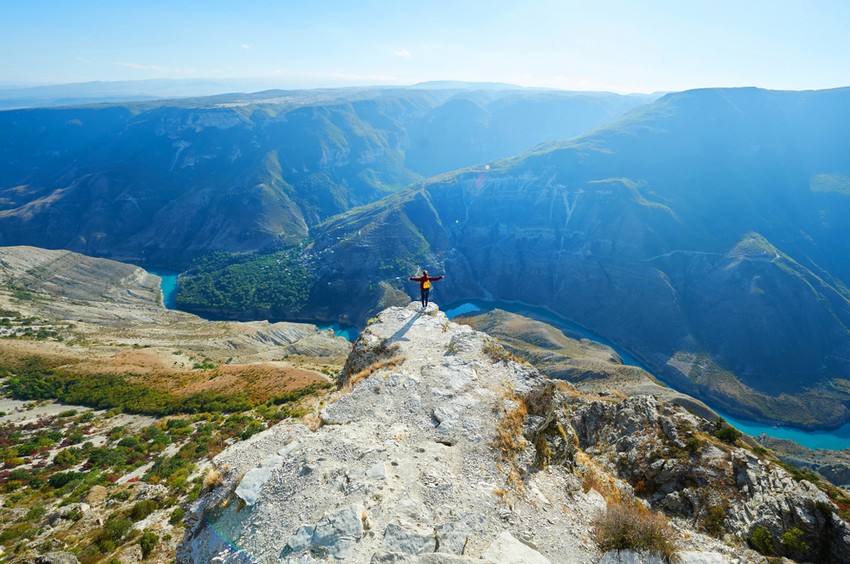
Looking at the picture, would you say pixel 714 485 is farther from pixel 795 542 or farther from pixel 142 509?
pixel 142 509

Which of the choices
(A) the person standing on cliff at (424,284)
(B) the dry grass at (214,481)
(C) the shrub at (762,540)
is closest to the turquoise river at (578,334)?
(C) the shrub at (762,540)

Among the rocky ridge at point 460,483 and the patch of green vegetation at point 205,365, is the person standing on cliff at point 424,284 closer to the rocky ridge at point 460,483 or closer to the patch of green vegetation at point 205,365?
the rocky ridge at point 460,483

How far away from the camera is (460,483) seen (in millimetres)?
12328

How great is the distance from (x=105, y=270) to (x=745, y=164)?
255025 mm

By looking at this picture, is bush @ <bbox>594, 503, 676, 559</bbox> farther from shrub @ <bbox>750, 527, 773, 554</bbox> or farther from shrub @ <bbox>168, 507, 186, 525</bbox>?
shrub @ <bbox>168, 507, 186, 525</bbox>

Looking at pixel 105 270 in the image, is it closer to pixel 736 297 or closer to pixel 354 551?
pixel 354 551

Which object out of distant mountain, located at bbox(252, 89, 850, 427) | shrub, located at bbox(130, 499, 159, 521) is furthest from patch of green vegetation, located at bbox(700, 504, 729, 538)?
distant mountain, located at bbox(252, 89, 850, 427)

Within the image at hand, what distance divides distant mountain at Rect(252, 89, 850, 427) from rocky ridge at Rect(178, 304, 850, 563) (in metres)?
92.5

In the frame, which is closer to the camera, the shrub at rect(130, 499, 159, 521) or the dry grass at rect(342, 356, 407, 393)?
the dry grass at rect(342, 356, 407, 393)

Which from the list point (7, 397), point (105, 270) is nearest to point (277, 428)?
point (7, 397)

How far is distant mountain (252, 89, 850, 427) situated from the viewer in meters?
107

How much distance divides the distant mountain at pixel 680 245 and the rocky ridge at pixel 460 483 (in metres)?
92.5

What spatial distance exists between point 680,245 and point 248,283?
156833 millimetres

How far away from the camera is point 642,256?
141 metres
